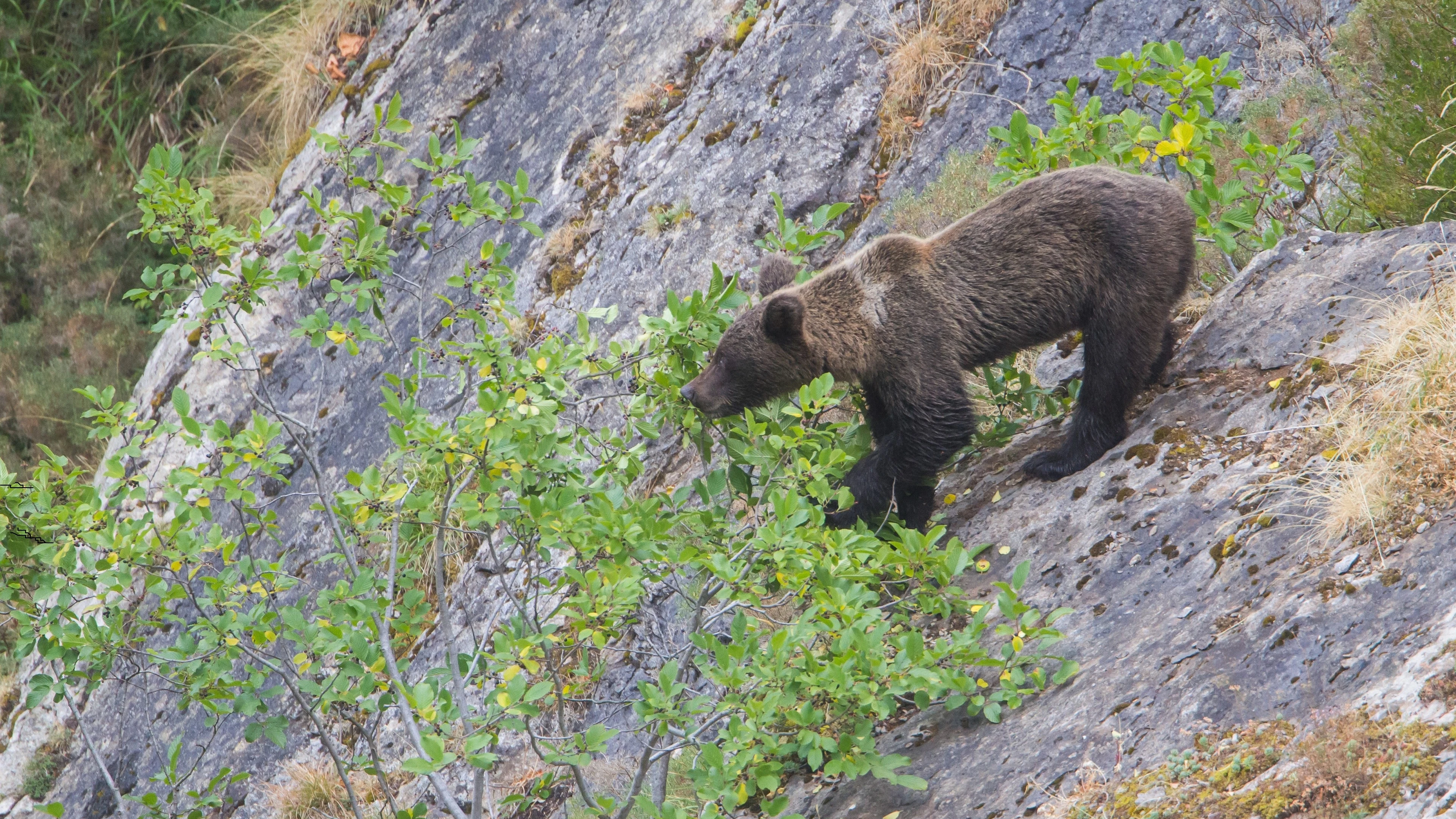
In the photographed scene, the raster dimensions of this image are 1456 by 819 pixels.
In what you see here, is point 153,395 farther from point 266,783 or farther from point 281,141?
point 266,783

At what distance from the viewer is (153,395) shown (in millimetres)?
8922

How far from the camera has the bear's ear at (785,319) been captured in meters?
5.15

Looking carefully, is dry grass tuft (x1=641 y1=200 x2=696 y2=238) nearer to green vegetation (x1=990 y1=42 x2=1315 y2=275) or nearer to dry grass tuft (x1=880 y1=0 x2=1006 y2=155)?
dry grass tuft (x1=880 y1=0 x2=1006 y2=155)

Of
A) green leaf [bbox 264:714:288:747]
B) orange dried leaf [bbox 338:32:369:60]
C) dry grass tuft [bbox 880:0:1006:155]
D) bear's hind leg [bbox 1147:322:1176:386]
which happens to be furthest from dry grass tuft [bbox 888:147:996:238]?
orange dried leaf [bbox 338:32:369:60]

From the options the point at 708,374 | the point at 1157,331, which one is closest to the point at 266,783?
the point at 708,374

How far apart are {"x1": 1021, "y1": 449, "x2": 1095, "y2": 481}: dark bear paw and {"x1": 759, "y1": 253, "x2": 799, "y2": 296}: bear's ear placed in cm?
162

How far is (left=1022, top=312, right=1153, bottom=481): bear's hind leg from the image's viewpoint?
482 cm

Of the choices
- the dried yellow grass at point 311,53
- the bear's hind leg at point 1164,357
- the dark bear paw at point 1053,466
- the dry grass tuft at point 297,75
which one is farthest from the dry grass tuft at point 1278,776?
the dried yellow grass at point 311,53

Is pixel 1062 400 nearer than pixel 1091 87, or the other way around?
pixel 1062 400

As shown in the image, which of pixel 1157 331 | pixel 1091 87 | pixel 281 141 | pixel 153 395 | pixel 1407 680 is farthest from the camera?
pixel 281 141

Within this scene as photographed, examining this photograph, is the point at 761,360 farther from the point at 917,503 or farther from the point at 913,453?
the point at 917,503

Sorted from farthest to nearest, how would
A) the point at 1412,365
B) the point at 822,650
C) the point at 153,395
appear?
the point at 153,395 → the point at 822,650 → the point at 1412,365

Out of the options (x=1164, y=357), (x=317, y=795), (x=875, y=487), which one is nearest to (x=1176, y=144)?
(x=1164, y=357)

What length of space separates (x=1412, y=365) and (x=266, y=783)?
20.7ft
